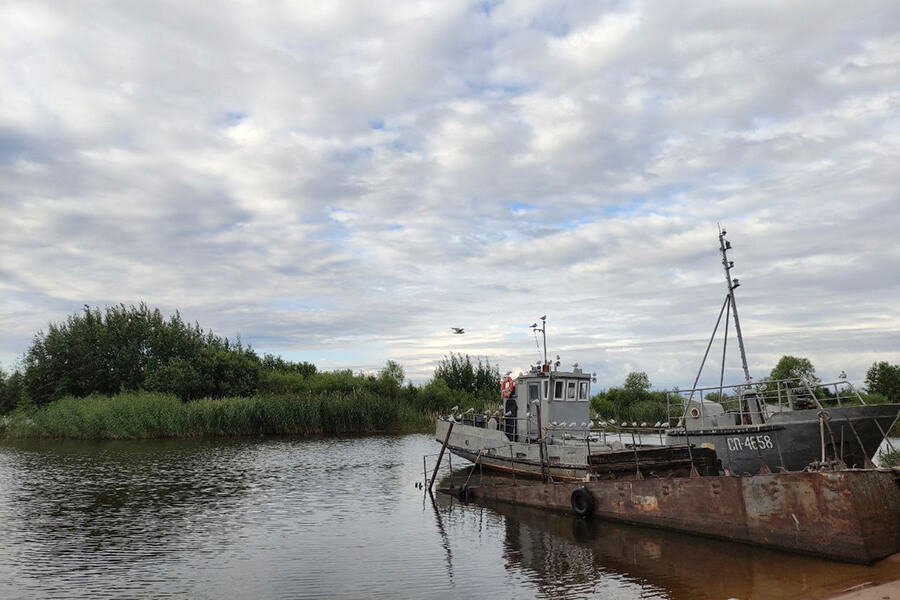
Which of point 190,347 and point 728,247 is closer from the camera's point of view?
point 728,247

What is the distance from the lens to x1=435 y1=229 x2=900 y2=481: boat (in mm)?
17750

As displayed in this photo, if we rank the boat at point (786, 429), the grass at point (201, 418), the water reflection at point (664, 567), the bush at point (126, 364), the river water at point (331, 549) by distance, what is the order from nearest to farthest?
1. the water reflection at point (664, 567)
2. the river water at point (331, 549)
3. the boat at point (786, 429)
4. the grass at point (201, 418)
5. the bush at point (126, 364)

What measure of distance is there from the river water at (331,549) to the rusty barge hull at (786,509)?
367 mm

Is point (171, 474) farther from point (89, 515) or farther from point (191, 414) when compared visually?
point (191, 414)

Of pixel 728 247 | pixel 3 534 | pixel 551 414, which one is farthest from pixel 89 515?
pixel 728 247

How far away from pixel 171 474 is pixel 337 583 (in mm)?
19035

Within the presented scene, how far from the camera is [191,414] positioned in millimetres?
48969

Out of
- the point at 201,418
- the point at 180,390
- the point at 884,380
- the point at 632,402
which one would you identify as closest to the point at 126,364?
the point at 180,390

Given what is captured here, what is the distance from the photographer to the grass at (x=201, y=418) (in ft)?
156

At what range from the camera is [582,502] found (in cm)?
1916

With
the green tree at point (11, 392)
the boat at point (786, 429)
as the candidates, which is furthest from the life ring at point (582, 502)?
the green tree at point (11, 392)

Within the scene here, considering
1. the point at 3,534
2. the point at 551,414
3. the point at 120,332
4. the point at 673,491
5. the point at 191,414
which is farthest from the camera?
the point at 120,332

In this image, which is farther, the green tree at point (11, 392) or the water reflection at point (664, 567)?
the green tree at point (11, 392)

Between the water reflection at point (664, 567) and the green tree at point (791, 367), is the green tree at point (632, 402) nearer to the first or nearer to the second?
the green tree at point (791, 367)
